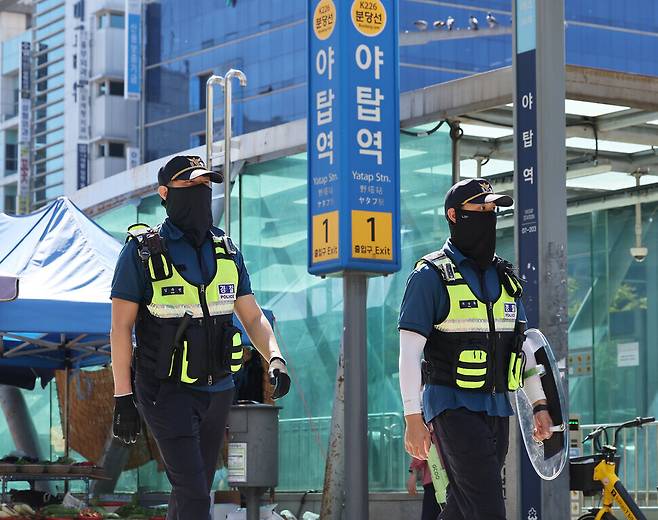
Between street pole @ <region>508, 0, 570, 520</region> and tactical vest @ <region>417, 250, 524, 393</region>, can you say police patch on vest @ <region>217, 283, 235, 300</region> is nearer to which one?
tactical vest @ <region>417, 250, 524, 393</region>

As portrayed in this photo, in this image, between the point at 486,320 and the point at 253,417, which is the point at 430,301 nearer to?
the point at 486,320

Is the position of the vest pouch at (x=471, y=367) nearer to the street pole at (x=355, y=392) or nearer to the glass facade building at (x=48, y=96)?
the street pole at (x=355, y=392)

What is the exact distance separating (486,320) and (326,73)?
6.99 metres

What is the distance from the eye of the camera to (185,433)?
647 centimetres

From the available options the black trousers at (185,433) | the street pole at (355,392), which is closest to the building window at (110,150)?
the street pole at (355,392)

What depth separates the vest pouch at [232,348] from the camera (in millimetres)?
6684

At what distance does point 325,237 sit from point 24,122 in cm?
8900

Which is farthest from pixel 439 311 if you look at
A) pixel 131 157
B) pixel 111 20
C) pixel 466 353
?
pixel 111 20

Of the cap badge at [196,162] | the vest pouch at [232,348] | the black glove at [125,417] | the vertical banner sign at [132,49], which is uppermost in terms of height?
the vertical banner sign at [132,49]

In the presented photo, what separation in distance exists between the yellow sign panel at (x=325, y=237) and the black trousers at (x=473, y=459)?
6.22 meters

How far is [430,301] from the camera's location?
6691mm

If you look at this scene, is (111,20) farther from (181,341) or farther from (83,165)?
(181,341)

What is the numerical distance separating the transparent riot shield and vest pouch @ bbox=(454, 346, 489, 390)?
0.47 m

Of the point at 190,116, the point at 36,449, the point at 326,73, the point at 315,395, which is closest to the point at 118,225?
the point at 36,449
